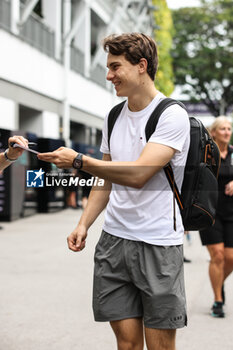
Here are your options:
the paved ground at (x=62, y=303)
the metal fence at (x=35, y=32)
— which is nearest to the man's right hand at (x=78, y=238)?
the paved ground at (x=62, y=303)

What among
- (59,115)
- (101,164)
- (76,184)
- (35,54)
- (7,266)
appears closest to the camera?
(101,164)

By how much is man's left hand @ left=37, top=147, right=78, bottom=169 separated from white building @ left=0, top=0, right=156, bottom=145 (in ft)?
45.4

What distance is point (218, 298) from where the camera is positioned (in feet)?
18.5

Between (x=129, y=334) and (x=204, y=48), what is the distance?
134ft

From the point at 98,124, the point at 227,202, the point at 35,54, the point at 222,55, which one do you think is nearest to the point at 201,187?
the point at 227,202

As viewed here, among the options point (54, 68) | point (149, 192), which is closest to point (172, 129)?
point (149, 192)

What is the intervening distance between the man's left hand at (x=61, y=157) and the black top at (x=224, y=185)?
11.0 feet

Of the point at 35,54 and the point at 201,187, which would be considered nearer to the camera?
the point at 201,187

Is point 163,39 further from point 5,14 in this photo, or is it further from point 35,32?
point 5,14

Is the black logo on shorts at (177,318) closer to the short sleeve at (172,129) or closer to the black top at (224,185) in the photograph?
the short sleeve at (172,129)

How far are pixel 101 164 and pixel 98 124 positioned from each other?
25.7 metres

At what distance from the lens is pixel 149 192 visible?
113 inches

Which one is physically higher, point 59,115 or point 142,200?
point 59,115

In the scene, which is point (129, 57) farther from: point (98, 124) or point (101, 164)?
point (98, 124)
